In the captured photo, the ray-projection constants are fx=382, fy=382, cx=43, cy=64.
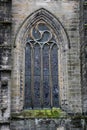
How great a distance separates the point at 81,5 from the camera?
1728 centimetres

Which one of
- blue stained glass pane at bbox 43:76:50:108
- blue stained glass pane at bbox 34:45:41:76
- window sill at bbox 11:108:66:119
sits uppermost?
blue stained glass pane at bbox 34:45:41:76

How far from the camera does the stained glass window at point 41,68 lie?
17016 mm

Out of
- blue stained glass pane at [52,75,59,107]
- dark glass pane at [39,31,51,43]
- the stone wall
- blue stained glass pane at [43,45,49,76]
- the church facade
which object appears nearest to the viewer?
the church facade

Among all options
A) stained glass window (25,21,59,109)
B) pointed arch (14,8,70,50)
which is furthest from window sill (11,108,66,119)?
pointed arch (14,8,70,50)

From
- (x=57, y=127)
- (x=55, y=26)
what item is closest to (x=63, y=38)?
(x=55, y=26)

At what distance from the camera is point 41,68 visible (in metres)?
17.3

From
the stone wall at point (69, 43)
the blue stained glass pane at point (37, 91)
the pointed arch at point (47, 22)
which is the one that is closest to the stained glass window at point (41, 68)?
the blue stained glass pane at point (37, 91)

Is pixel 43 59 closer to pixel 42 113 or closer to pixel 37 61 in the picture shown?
pixel 37 61

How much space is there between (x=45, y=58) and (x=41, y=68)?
51 centimetres

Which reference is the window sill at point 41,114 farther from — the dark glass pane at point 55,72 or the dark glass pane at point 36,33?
the dark glass pane at point 36,33

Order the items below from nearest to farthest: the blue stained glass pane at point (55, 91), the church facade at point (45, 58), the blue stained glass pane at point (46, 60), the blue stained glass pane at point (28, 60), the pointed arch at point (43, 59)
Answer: the church facade at point (45, 58)
the pointed arch at point (43, 59)
the blue stained glass pane at point (55, 91)
the blue stained glass pane at point (28, 60)
the blue stained glass pane at point (46, 60)

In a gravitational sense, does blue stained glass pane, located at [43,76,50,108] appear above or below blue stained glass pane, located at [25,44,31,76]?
below

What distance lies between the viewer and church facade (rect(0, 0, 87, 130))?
16.3 meters

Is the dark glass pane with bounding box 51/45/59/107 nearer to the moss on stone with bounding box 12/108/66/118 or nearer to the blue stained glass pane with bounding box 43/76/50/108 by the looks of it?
the blue stained glass pane with bounding box 43/76/50/108
